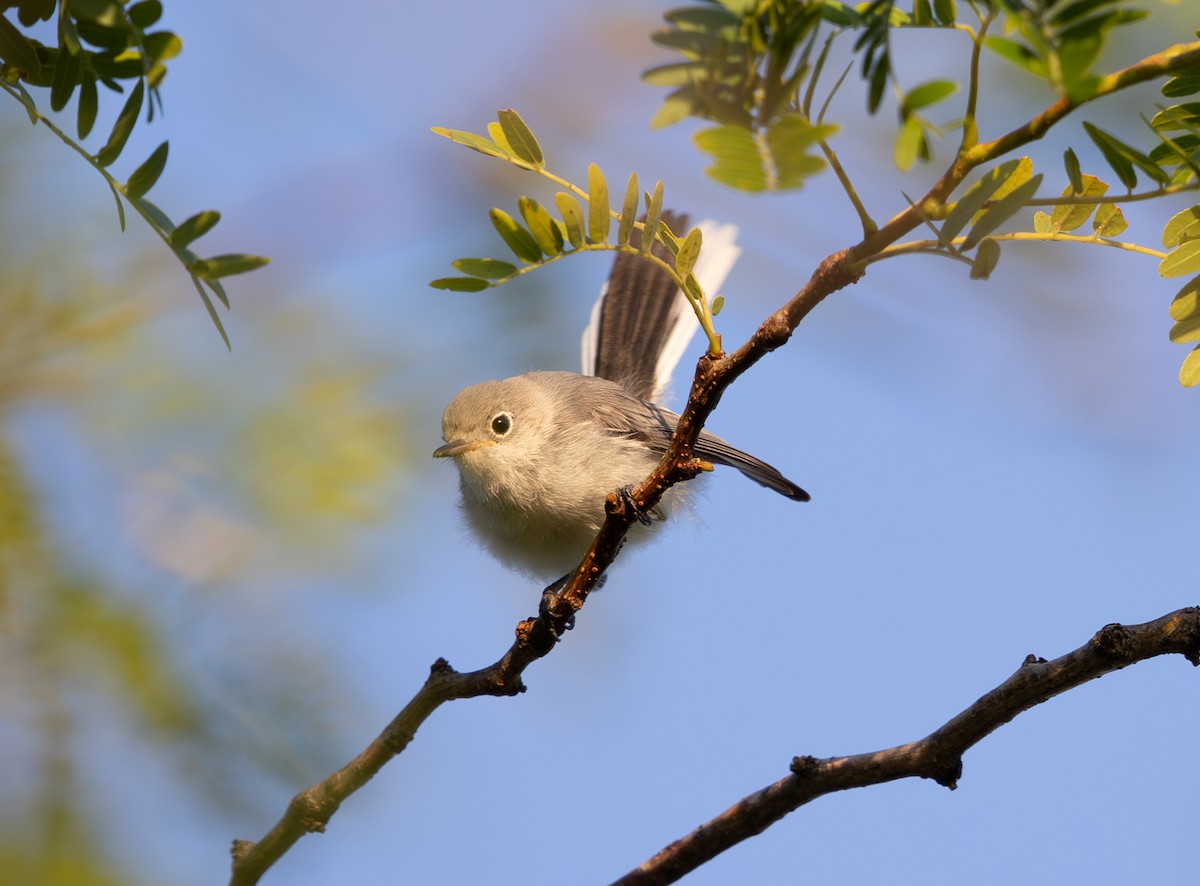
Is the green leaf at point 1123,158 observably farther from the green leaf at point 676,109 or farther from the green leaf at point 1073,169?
the green leaf at point 676,109

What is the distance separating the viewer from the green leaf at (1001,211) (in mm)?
1354

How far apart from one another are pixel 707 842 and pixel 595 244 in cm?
104

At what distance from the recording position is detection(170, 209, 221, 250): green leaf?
4.93 feet

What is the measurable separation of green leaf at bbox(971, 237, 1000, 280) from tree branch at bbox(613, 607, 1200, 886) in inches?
27.8

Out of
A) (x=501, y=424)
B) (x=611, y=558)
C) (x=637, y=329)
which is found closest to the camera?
(x=611, y=558)

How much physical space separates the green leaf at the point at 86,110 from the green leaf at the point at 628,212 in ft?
2.48

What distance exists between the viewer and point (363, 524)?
332 cm

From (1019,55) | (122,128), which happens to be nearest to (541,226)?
(122,128)

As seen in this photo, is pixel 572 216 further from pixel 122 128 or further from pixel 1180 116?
pixel 1180 116

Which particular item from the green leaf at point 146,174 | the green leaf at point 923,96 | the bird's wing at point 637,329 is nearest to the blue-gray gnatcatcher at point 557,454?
the bird's wing at point 637,329

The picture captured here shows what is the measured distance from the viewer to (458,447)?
147 inches

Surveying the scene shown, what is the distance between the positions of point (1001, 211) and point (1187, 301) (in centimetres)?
49

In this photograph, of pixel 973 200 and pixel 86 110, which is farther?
pixel 86 110

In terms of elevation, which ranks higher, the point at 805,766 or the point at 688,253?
the point at 688,253
